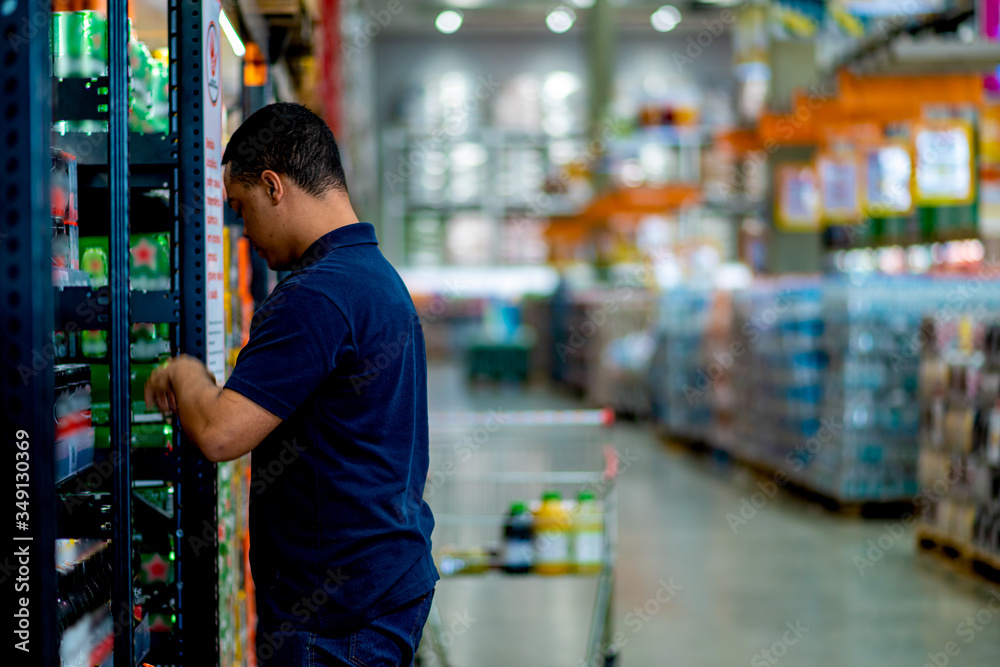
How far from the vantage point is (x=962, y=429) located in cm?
598

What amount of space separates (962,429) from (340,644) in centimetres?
500

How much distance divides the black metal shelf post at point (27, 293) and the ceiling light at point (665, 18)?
1116 inches

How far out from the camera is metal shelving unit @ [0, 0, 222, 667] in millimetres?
1524

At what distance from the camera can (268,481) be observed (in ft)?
6.22

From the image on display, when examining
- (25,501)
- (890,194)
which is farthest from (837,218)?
(25,501)

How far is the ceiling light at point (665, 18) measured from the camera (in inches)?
1124

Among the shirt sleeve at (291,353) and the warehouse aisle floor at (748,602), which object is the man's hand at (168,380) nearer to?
the shirt sleeve at (291,353)

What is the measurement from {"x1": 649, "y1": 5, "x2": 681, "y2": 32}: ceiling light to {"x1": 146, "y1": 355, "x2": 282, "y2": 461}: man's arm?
28167 millimetres

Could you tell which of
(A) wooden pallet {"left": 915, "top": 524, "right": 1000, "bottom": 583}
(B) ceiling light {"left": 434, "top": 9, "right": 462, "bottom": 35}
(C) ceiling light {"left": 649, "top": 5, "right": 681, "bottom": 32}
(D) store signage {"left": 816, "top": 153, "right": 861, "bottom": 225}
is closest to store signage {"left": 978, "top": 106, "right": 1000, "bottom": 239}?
(D) store signage {"left": 816, "top": 153, "right": 861, "bottom": 225}

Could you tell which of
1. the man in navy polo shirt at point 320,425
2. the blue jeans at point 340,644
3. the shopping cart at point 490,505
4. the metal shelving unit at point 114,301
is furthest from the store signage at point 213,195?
the shopping cart at point 490,505

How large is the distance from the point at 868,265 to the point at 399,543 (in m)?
15.1

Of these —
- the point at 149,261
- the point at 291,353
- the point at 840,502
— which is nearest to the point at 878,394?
the point at 840,502

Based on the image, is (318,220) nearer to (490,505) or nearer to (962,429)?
(962,429)

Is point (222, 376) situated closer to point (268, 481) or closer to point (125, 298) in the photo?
point (125, 298)
